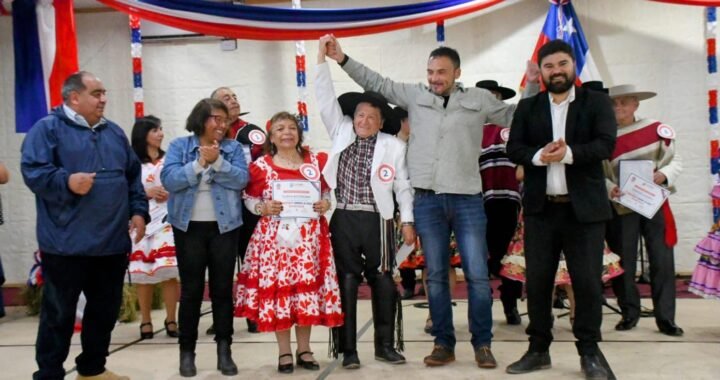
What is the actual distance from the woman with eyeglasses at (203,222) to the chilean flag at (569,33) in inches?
148

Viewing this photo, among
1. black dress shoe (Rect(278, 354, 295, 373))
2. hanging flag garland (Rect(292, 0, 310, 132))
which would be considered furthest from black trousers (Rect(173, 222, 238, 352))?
hanging flag garland (Rect(292, 0, 310, 132))

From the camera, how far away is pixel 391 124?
363 centimetres

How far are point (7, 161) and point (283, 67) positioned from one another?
3040 mm

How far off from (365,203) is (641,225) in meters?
1.93

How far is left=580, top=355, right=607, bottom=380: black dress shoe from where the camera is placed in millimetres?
3014

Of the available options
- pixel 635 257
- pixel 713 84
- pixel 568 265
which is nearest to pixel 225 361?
pixel 568 265

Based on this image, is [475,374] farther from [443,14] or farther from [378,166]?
[443,14]

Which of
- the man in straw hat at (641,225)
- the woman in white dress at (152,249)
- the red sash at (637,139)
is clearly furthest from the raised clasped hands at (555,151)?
the woman in white dress at (152,249)

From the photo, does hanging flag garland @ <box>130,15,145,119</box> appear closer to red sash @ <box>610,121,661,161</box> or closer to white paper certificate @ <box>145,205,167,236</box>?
white paper certificate @ <box>145,205,167,236</box>

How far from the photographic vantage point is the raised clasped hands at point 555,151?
9.68ft

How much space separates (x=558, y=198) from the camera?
3123 mm

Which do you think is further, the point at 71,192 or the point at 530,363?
the point at 530,363

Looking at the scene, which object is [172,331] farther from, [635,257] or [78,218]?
[635,257]

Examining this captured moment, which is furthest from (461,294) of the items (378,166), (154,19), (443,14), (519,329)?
(154,19)
